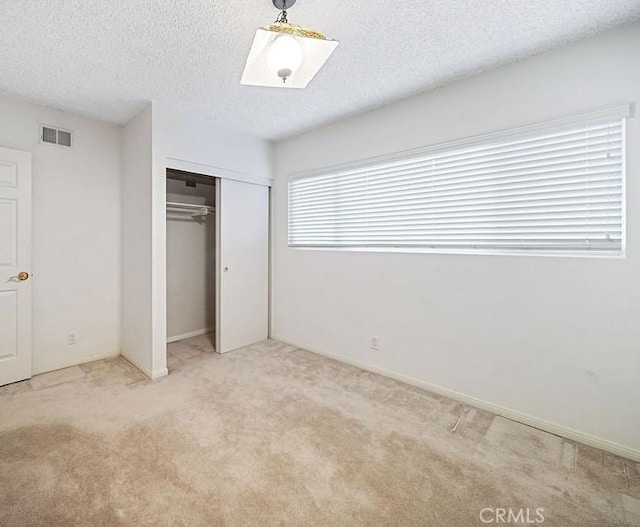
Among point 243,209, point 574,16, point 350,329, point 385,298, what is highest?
point 574,16

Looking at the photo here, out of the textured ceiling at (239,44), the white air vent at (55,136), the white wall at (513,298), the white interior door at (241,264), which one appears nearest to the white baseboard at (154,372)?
the white interior door at (241,264)

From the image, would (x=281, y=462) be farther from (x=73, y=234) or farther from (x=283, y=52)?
(x=73, y=234)

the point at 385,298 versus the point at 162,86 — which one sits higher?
the point at 162,86

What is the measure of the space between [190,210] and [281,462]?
3079mm

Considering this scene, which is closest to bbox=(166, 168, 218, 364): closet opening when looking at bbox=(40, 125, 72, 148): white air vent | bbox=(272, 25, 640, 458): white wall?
bbox=(40, 125, 72, 148): white air vent

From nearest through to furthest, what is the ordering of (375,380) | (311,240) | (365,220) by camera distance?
(375,380) < (365,220) < (311,240)

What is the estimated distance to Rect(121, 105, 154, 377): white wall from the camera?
2.80 metres

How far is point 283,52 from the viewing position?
1416 millimetres

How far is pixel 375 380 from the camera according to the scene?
2.78 meters

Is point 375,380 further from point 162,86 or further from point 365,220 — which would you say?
point 162,86

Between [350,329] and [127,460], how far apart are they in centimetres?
203

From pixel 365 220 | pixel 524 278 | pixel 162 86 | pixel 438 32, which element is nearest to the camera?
pixel 438 32

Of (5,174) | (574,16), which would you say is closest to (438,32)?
(574,16)

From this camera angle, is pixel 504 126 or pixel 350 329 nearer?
pixel 504 126
